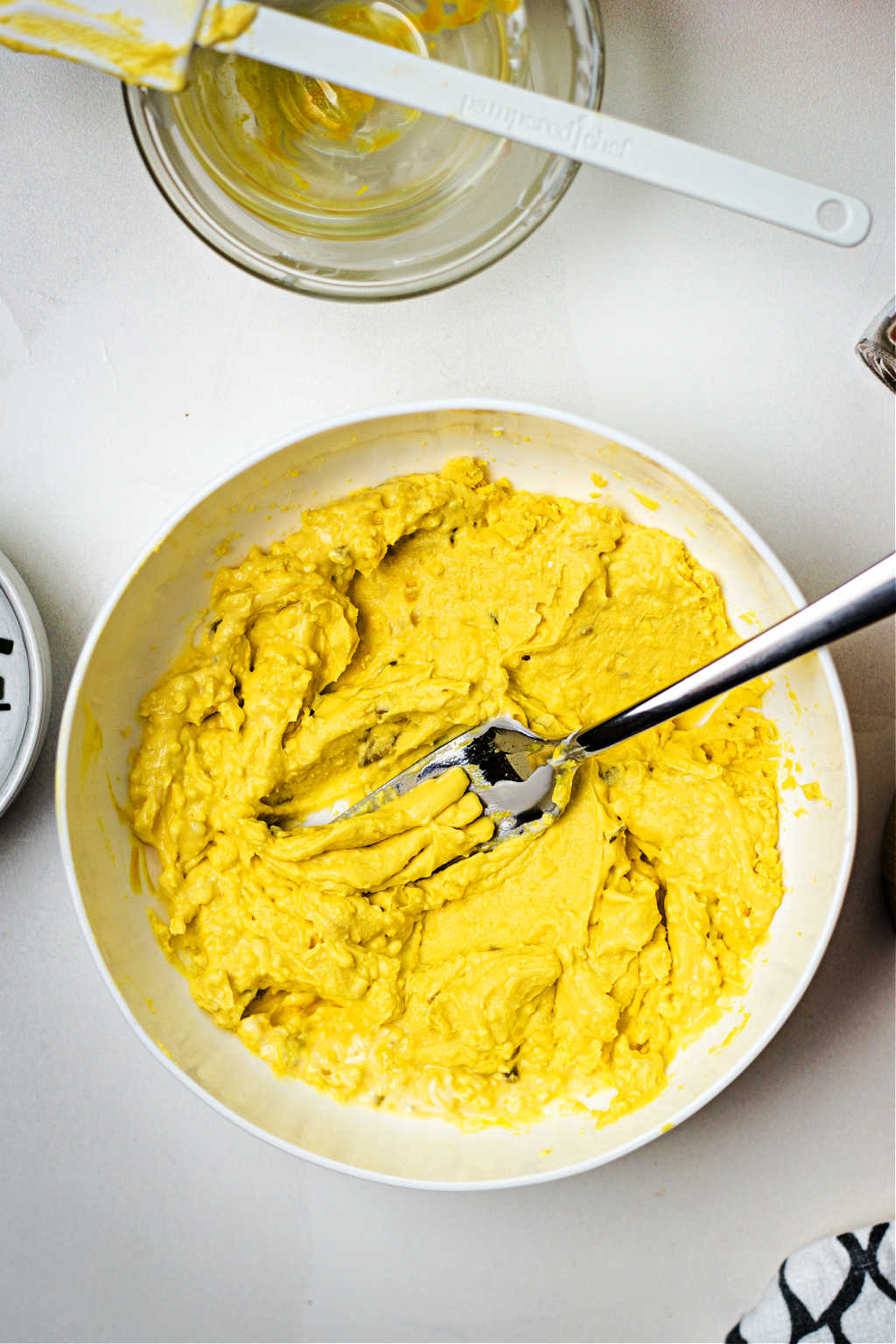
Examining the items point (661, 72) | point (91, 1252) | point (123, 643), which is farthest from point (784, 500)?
point (91, 1252)

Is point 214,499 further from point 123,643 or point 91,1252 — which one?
point 91,1252

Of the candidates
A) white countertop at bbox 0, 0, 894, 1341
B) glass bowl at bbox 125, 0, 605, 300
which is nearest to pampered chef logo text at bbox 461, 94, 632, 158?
glass bowl at bbox 125, 0, 605, 300

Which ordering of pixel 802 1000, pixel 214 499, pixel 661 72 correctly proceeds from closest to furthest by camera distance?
pixel 214 499 < pixel 661 72 < pixel 802 1000

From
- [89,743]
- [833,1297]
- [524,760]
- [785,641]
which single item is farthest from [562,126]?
[833,1297]

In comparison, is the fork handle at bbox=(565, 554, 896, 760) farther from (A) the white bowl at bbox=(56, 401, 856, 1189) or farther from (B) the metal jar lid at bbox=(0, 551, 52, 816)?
(B) the metal jar lid at bbox=(0, 551, 52, 816)

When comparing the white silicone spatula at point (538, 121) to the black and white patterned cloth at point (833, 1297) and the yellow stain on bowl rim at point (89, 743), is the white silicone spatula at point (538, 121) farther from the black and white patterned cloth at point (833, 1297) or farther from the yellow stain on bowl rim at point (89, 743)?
the black and white patterned cloth at point (833, 1297)

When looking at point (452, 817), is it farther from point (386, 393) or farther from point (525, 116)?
point (525, 116)
